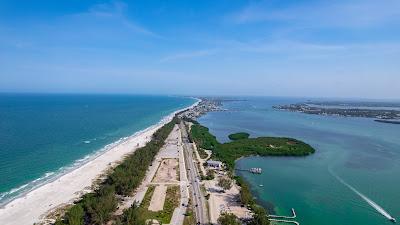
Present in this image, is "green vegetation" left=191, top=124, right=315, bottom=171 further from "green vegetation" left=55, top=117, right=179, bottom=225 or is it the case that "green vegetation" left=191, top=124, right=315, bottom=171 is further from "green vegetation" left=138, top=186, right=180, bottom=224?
"green vegetation" left=138, top=186, right=180, bottom=224

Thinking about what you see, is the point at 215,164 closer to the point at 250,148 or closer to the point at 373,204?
the point at 250,148

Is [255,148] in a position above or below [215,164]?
above

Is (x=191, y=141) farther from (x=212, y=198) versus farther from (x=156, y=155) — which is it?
(x=212, y=198)

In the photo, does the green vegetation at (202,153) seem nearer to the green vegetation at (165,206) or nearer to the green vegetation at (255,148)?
the green vegetation at (255,148)

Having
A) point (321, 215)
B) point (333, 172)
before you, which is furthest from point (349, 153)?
point (321, 215)

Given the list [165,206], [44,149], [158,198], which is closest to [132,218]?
[165,206]
